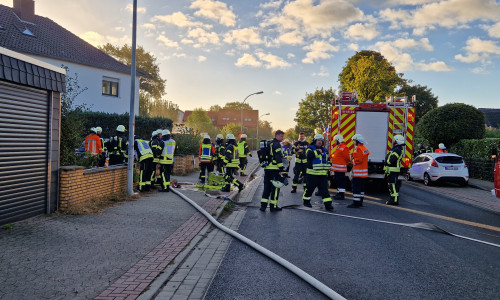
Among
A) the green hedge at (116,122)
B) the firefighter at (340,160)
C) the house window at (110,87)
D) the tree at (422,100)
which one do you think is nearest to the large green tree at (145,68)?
the house window at (110,87)

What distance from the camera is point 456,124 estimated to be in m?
20.2

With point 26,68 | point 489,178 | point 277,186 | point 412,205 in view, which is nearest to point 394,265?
point 277,186

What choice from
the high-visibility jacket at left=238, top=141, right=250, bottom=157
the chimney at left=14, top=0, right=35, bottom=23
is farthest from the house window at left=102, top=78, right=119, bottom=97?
the high-visibility jacket at left=238, top=141, right=250, bottom=157

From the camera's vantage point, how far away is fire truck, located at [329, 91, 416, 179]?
11.8 metres

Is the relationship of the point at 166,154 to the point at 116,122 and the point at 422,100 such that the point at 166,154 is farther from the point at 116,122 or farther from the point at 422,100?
the point at 422,100

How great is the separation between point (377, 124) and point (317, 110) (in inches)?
1539

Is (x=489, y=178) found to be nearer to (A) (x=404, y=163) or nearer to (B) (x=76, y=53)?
(A) (x=404, y=163)

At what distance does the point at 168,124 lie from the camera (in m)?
23.3

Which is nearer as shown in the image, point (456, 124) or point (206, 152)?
point (206, 152)

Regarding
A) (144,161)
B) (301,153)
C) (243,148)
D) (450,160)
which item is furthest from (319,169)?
(450,160)

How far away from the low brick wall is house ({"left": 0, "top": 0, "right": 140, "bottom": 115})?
1648 centimetres

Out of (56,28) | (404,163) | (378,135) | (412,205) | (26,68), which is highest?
(56,28)

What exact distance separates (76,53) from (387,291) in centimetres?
2759

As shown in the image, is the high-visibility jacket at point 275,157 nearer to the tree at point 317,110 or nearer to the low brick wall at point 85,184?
the low brick wall at point 85,184
